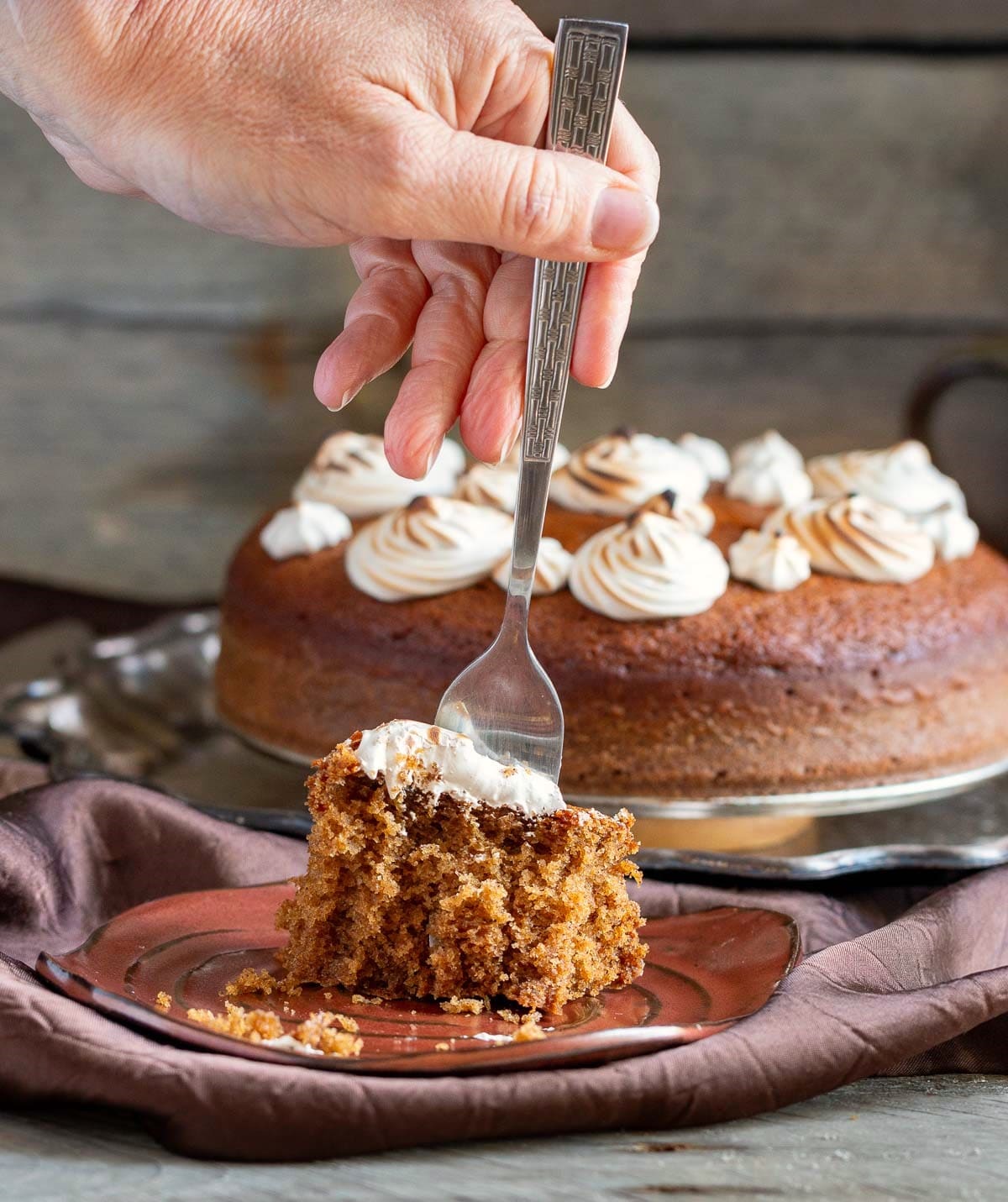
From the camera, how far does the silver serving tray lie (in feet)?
6.07

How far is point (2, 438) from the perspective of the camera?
13.4 feet

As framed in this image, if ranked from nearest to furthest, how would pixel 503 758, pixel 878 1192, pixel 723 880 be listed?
1. pixel 878 1192
2. pixel 503 758
3. pixel 723 880

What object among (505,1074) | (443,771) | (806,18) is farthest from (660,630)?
(806,18)

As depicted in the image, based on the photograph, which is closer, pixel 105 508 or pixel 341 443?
pixel 341 443

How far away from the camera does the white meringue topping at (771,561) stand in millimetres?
2150

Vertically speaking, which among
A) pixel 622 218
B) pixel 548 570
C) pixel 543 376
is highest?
pixel 622 218

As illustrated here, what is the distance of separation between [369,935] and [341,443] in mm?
1268

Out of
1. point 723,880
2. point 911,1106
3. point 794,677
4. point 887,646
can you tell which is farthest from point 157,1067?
point 887,646

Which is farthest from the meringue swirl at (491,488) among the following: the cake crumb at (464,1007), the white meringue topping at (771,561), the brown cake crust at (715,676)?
the cake crumb at (464,1007)

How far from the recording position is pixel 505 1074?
1.27 metres

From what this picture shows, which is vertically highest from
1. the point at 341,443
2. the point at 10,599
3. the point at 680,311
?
the point at 680,311

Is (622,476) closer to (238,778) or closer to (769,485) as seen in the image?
(769,485)

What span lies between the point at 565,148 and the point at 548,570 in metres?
0.73

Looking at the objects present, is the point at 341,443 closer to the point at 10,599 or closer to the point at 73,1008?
the point at 10,599
